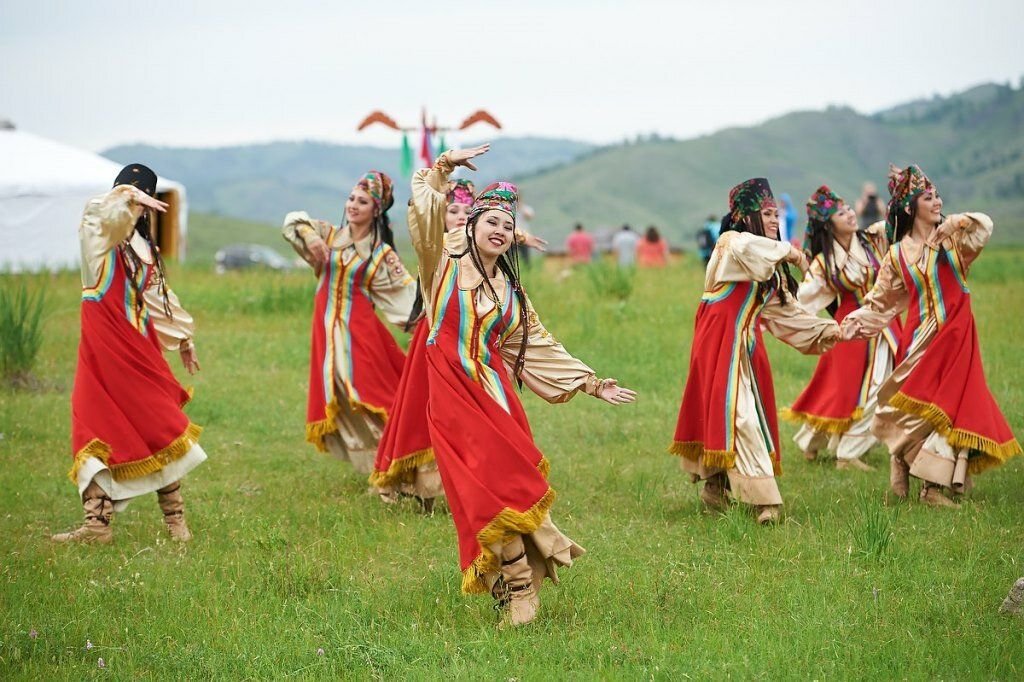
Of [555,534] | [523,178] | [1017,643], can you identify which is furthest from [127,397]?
[523,178]

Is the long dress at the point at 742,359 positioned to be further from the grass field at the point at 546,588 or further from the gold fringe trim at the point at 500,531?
the gold fringe trim at the point at 500,531

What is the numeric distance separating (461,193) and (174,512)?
2485 millimetres

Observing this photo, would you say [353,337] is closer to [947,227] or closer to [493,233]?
[493,233]

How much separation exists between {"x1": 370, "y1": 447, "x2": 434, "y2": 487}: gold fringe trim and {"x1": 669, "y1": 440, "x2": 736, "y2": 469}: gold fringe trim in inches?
55.4

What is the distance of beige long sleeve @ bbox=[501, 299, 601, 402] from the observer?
5.84 metres

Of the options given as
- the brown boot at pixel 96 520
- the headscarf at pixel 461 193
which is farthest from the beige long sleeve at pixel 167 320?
the headscarf at pixel 461 193

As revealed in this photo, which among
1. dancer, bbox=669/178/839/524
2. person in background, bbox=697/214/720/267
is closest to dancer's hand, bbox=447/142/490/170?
dancer, bbox=669/178/839/524

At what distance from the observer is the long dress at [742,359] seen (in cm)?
717

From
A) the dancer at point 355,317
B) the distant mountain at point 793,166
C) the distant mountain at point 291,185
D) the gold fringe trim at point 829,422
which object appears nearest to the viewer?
the dancer at point 355,317

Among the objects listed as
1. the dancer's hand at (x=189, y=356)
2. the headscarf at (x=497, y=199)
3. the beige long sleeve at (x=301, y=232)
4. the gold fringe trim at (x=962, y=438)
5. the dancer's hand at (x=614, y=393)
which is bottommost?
the gold fringe trim at (x=962, y=438)

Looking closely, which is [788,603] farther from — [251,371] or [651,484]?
[251,371]

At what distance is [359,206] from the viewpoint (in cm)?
827

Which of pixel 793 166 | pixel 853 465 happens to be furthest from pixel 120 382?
pixel 793 166

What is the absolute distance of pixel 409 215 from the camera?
5820 millimetres
